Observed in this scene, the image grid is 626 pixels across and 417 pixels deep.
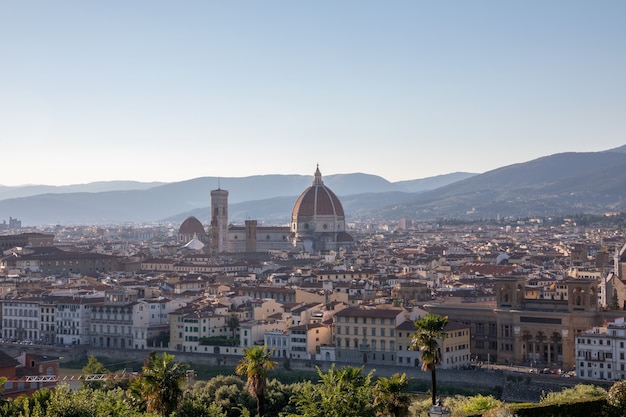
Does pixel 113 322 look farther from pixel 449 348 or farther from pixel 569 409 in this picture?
pixel 569 409

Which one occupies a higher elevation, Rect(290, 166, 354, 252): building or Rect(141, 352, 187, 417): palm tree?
Rect(290, 166, 354, 252): building

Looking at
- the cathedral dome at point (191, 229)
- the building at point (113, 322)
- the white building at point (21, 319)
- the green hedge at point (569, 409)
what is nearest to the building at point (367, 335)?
the building at point (113, 322)

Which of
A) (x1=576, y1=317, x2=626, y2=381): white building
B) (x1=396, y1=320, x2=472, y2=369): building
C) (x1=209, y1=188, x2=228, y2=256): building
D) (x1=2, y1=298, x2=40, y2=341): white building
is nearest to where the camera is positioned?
(x1=576, y1=317, x2=626, y2=381): white building

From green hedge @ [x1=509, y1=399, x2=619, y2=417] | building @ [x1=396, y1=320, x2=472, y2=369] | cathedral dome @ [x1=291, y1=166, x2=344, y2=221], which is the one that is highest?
cathedral dome @ [x1=291, y1=166, x2=344, y2=221]

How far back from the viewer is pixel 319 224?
466ft

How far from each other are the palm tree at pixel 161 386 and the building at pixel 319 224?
10858 centimetres

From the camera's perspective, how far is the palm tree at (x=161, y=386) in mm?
30188

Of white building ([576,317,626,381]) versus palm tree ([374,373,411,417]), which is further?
white building ([576,317,626,381])

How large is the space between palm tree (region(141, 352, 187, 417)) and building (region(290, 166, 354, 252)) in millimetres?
108576

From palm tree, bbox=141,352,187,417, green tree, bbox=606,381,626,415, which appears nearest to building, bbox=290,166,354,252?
palm tree, bbox=141,352,187,417

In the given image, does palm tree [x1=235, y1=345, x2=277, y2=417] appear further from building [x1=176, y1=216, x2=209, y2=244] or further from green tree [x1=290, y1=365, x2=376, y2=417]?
building [x1=176, y1=216, x2=209, y2=244]

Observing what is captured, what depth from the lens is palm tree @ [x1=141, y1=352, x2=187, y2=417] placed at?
99.0ft

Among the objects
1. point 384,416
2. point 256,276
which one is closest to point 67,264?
point 256,276

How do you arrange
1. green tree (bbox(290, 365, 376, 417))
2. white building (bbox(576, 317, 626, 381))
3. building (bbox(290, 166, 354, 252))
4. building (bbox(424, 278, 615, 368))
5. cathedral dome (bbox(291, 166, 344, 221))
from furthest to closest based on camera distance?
cathedral dome (bbox(291, 166, 344, 221))
building (bbox(290, 166, 354, 252))
building (bbox(424, 278, 615, 368))
white building (bbox(576, 317, 626, 381))
green tree (bbox(290, 365, 376, 417))
